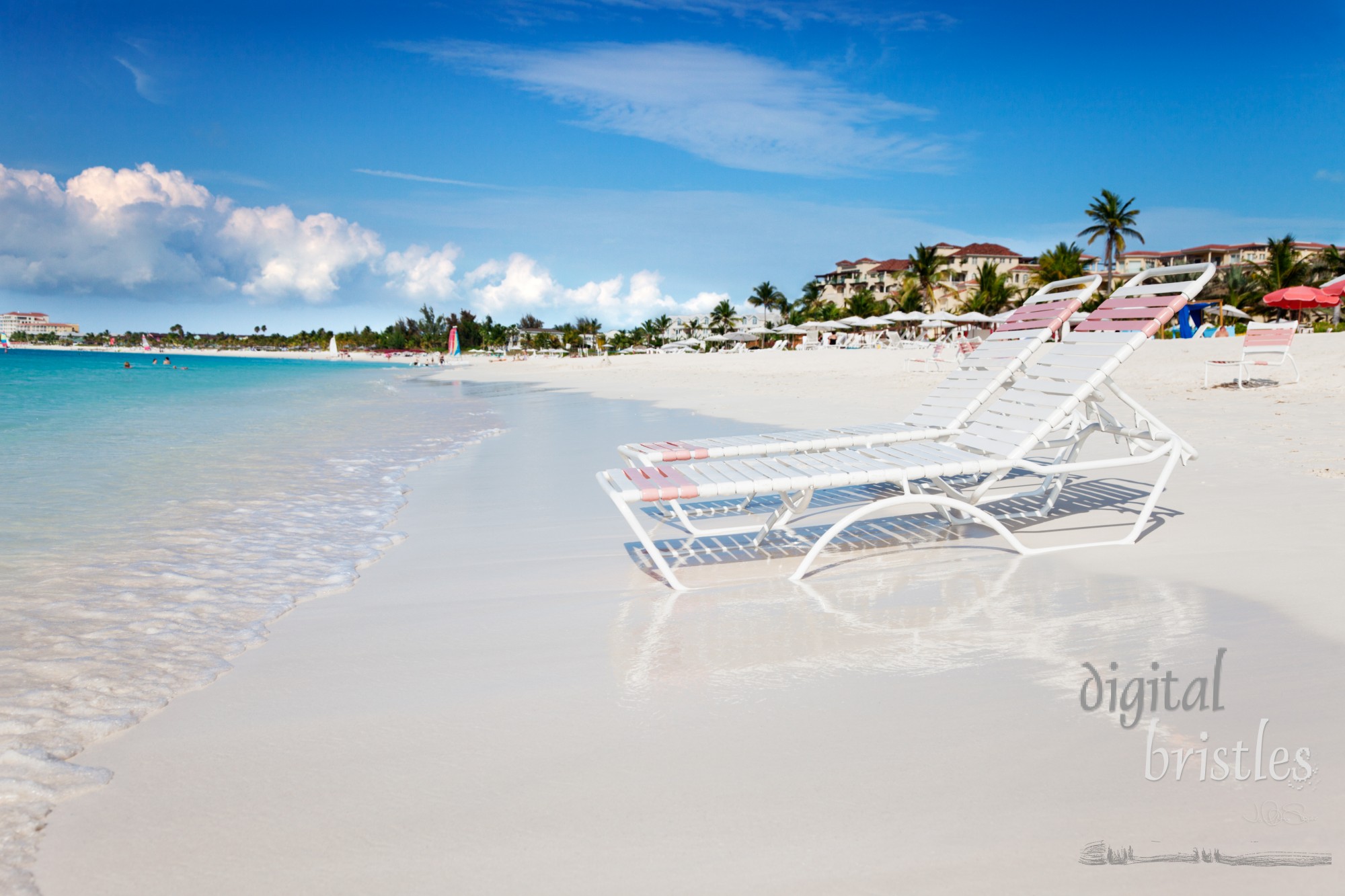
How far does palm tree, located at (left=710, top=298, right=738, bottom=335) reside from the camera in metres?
82.8

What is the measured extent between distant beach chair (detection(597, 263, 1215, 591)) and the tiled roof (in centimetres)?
8531

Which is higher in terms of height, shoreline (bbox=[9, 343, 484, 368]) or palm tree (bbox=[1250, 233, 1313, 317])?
palm tree (bbox=[1250, 233, 1313, 317])

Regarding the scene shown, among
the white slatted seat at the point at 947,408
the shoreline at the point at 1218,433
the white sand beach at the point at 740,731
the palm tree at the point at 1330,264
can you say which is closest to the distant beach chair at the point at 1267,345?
the shoreline at the point at 1218,433

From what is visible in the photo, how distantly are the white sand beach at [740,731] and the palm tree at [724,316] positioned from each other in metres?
78.8

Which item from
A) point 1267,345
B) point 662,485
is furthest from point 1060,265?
point 662,485

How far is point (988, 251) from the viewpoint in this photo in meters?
84.0

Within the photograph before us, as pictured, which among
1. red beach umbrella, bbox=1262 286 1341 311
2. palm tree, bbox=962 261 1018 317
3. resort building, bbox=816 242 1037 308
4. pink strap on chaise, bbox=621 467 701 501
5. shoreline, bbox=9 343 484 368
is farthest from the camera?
shoreline, bbox=9 343 484 368

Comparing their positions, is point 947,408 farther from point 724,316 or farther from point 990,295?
point 724,316

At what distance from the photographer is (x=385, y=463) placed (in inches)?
330

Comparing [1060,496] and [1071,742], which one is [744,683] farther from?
[1060,496]

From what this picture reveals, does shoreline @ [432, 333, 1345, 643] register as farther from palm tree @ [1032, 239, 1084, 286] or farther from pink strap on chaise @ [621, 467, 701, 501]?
palm tree @ [1032, 239, 1084, 286]

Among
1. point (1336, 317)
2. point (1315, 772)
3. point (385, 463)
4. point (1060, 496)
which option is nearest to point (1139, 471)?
point (1060, 496)

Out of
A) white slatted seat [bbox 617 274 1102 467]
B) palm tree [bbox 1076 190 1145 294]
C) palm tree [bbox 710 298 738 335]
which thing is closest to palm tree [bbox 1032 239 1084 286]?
palm tree [bbox 1076 190 1145 294]

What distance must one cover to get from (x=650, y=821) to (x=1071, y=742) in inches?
45.8
